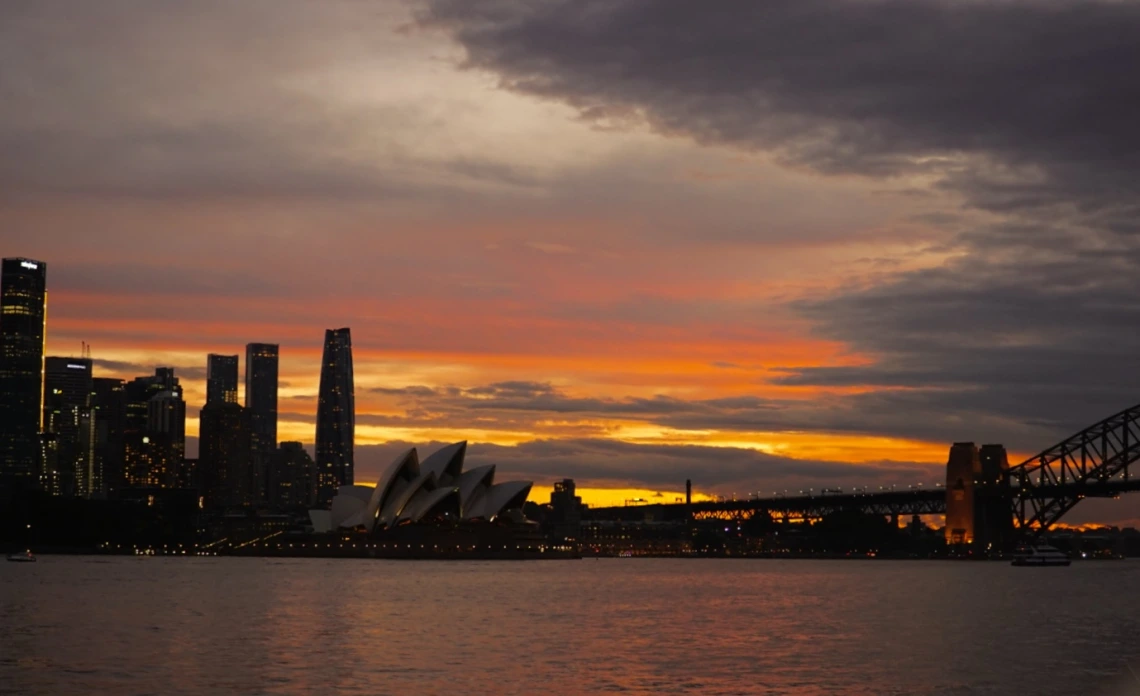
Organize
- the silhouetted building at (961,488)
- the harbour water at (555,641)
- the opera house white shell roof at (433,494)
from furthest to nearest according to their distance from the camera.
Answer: the silhouetted building at (961,488) → the opera house white shell roof at (433,494) → the harbour water at (555,641)

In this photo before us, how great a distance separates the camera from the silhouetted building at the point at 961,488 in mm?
176375

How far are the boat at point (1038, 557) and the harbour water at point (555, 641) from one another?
7194 centimetres

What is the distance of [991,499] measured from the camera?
177875mm

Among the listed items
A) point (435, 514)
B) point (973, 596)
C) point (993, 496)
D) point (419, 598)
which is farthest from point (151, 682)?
point (993, 496)

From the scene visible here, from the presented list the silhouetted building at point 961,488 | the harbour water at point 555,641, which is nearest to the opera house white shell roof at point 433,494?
the silhouetted building at point 961,488

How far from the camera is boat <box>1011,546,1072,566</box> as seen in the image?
6580 inches

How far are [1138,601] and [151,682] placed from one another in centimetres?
6415

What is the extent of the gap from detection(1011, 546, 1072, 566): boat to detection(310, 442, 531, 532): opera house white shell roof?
56.0 meters

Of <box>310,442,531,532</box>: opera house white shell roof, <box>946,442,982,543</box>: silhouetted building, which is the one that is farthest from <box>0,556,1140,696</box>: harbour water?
<box>946,442,982,543</box>: silhouetted building

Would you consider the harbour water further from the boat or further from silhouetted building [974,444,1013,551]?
silhouetted building [974,444,1013,551]

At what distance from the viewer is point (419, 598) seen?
82.6 metres

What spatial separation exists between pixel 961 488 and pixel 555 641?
13321 cm

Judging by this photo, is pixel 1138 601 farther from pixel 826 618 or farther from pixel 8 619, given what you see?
pixel 8 619

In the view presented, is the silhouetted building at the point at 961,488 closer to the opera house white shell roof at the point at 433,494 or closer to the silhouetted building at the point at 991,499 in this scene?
the silhouetted building at the point at 991,499
